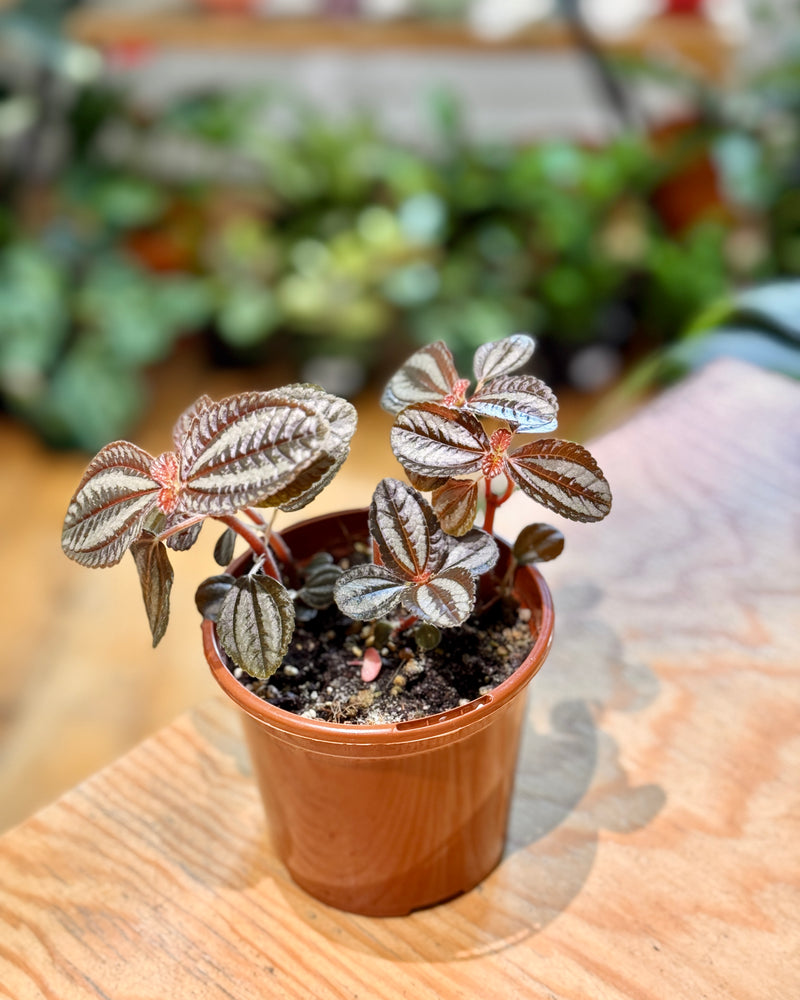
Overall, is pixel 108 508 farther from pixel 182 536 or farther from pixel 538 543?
pixel 538 543

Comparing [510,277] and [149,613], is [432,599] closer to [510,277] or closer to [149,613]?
[149,613]

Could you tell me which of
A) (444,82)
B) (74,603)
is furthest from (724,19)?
(74,603)

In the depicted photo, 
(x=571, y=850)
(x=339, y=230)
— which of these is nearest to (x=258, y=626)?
(x=571, y=850)

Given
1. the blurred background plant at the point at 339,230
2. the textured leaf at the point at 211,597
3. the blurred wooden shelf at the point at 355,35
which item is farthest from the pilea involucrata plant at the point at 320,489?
the blurred wooden shelf at the point at 355,35

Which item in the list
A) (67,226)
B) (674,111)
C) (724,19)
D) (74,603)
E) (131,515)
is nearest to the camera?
(131,515)

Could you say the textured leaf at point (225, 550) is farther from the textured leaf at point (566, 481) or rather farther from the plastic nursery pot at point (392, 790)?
the textured leaf at point (566, 481)
